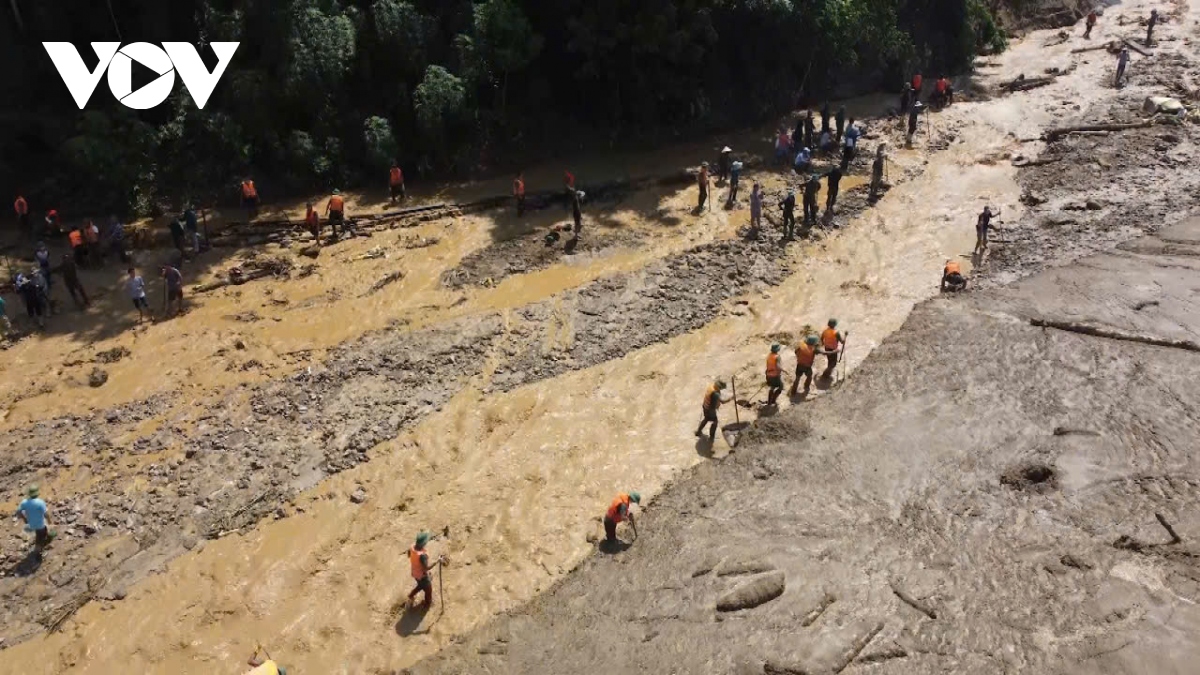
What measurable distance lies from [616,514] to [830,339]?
5.82 metres

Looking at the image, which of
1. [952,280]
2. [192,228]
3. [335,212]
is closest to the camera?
[952,280]

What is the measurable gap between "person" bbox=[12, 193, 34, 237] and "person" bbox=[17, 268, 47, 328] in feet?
9.85

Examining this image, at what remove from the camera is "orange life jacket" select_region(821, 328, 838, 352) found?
50.8 feet

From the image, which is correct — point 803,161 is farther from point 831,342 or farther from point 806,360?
point 806,360

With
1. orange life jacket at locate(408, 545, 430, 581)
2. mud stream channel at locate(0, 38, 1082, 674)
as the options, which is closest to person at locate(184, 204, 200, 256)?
mud stream channel at locate(0, 38, 1082, 674)

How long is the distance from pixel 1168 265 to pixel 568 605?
48.4ft

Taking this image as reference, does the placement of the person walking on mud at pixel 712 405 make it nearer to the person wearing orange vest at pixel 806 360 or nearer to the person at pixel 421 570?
the person wearing orange vest at pixel 806 360

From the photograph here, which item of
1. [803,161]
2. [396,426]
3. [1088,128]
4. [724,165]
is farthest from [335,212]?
[1088,128]

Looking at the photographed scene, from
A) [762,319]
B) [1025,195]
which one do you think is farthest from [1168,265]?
[762,319]

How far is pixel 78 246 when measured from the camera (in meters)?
19.3

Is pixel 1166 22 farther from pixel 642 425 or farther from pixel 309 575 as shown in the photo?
pixel 309 575

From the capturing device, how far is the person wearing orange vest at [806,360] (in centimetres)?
1495

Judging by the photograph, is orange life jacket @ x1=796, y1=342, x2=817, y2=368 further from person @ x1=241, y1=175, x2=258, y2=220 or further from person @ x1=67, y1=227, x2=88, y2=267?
person @ x1=67, y1=227, x2=88, y2=267

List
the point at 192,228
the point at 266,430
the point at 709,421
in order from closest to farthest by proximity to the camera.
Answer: the point at 709,421 < the point at 266,430 < the point at 192,228
